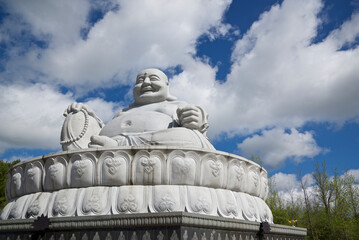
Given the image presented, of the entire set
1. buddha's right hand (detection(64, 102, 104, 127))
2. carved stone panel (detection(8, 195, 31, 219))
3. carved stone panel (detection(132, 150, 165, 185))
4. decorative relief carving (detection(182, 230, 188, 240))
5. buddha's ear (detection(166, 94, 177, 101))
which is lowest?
decorative relief carving (detection(182, 230, 188, 240))

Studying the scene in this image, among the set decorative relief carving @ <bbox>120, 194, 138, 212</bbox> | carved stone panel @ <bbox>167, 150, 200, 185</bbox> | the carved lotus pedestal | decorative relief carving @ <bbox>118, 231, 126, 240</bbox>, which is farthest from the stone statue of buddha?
decorative relief carving @ <bbox>118, 231, 126, 240</bbox>

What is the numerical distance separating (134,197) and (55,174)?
4.70ft

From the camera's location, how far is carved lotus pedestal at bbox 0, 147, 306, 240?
170 inches

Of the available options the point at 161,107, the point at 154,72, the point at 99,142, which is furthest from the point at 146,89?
the point at 99,142

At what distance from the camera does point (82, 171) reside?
5.11 m

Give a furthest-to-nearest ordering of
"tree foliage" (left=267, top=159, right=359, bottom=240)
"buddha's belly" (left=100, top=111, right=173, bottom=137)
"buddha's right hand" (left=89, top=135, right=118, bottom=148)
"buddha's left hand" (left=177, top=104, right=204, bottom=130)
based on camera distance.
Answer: "tree foliage" (left=267, top=159, right=359, bottom=240) → "buddha's belly" (left=100, top=111, right=173, bottom=137) → "buddha's left hand" (left=177, top=104, right=204, bottom=130) → "buddha's right hand" (left=89, top=135, right=118, bottom=148)

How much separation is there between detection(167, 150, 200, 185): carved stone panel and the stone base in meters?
0.80

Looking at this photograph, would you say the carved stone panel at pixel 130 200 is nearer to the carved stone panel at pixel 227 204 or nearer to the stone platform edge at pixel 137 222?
the stone platform edge at pixel 137 222

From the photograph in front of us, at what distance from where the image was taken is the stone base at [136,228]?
4172 millimetres

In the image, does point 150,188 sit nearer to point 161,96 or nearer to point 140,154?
point 140,154

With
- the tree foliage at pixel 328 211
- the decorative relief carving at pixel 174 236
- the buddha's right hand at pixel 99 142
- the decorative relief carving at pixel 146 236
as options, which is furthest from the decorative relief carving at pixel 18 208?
the tree foliage at pixel 328 211

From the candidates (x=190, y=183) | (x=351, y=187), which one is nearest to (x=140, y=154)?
(x=190, y=183)

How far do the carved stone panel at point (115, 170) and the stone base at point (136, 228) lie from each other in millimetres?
719

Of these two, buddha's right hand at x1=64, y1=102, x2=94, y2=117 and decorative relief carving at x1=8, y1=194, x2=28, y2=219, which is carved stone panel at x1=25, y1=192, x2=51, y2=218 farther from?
buddha's right hand at x1=64, y1=102, x2=94, y2=117
